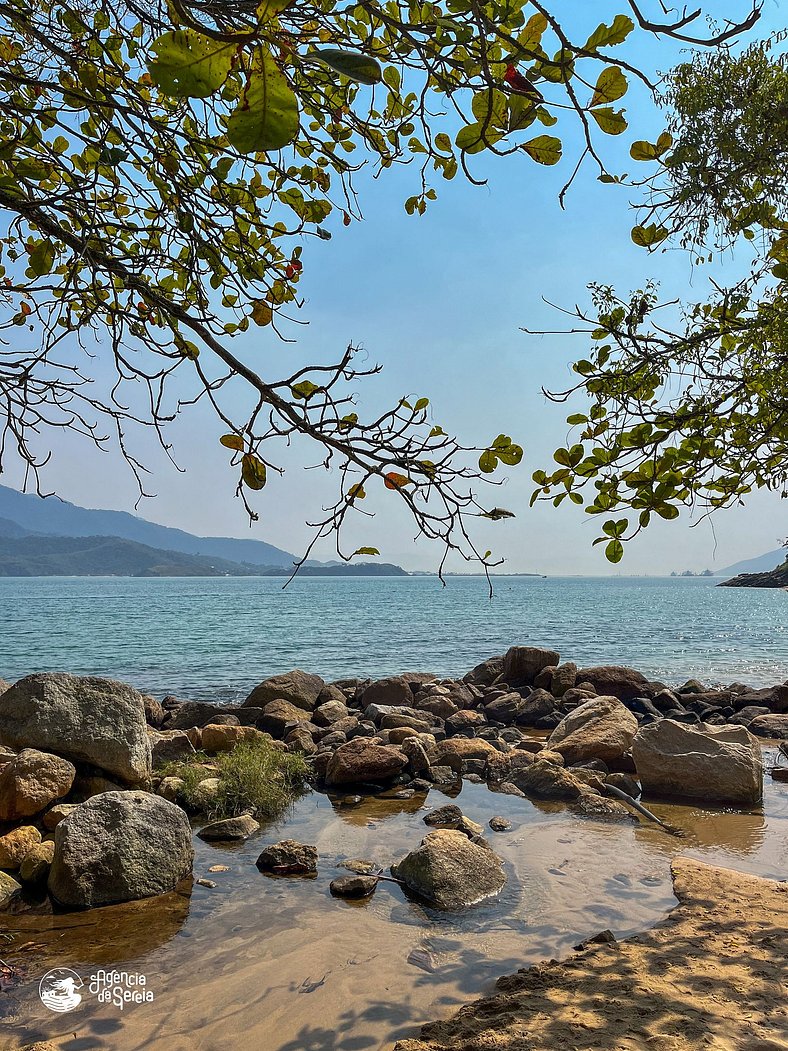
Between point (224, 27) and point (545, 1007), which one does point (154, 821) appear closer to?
point (545, 1007)

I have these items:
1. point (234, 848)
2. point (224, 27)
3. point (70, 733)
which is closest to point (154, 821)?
point (234, 848)

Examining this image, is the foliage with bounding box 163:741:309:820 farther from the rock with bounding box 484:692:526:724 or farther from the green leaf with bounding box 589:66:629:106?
the green leaf with bounding box 589:66:629:106

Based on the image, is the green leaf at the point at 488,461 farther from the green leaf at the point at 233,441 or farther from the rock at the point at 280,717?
the rock at the point at 280,717

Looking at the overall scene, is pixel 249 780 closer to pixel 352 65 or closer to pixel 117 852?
pixel 117 852

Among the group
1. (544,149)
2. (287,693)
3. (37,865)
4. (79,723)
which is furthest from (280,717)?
(544,149)

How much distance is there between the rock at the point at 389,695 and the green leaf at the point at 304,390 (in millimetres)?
14577

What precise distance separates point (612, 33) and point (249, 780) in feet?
29.0

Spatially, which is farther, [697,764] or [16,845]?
[697,764]

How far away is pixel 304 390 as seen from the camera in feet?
8.32

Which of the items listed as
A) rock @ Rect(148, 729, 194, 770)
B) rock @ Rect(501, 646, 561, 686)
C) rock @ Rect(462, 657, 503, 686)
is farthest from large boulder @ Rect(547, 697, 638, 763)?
rock @ Rect(462, 657, 503, 686)

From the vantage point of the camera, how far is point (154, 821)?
6.66 metres

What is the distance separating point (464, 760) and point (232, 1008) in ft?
22.9

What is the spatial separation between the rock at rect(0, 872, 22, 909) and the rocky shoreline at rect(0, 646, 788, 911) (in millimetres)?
13

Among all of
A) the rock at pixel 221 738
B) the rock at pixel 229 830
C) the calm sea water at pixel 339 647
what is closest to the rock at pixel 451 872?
the rock at pixel 229 830
